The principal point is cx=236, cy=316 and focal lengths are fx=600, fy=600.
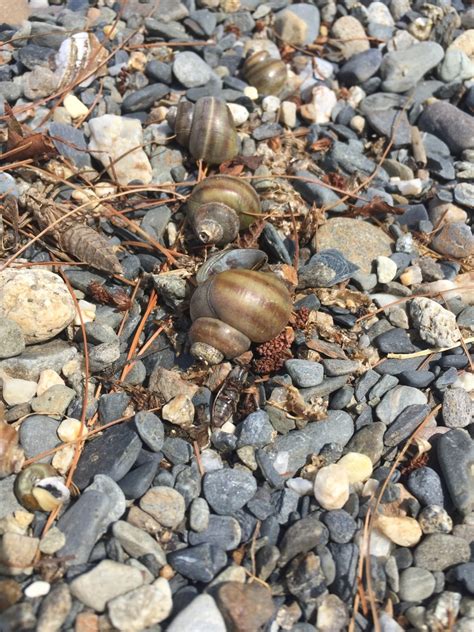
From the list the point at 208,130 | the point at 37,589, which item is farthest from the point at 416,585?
the point at 208,130

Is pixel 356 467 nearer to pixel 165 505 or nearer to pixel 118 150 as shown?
pixel 165 505

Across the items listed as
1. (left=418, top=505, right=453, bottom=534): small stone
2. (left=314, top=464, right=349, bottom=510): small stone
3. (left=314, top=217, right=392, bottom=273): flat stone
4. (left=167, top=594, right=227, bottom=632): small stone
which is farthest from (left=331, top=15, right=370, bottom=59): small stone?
(left=167, top=594, right=227, bottom=632): small stone

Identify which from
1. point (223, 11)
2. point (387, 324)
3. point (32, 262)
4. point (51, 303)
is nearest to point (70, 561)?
point (51, 303)

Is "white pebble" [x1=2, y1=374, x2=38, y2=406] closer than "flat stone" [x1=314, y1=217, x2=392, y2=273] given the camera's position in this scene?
Yes

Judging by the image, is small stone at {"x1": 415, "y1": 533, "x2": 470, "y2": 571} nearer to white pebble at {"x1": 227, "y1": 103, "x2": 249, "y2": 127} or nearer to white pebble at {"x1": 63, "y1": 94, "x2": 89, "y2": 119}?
white pebble at {"x1": 227, "y1": 103, "x2": 249, "y2": 127}

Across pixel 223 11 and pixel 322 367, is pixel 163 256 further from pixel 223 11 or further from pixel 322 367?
pixel 223 11
